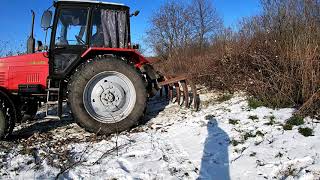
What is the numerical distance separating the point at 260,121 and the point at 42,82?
3.63 meters

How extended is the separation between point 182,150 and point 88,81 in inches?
79.3

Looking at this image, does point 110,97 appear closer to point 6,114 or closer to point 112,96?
point 112,96

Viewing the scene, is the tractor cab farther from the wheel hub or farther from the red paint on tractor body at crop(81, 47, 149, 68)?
the wheel hub

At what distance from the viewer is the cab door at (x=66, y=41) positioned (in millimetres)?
6152

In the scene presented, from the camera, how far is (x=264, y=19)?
8.09 meters

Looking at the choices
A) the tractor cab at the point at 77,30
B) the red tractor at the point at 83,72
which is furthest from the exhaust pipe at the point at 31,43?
the tractor cab at the point at 77,30

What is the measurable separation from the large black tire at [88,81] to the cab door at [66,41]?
376mm

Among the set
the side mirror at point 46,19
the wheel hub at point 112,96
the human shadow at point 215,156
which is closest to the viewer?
the human shadow at point 215,156

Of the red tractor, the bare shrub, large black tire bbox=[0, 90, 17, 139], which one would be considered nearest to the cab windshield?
the red tractor

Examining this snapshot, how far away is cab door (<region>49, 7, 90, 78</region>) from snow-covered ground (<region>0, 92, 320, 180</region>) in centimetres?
113

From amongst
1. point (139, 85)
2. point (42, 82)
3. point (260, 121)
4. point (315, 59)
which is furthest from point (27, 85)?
point (315, 59)

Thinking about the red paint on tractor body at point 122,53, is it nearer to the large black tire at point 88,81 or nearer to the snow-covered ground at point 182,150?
the large black tire at point 88,81

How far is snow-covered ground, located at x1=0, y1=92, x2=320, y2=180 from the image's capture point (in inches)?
163

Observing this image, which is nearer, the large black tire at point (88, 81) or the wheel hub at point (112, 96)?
the large black tire at point (88, 81)
